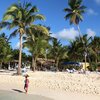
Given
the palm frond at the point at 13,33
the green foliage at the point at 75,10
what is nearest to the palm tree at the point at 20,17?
the palm frond at the point at 13,33

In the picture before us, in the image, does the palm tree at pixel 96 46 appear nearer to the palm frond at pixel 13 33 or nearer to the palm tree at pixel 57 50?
the palm tree at pixel 57 50

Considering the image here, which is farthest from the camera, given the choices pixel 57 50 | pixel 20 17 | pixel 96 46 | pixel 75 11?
pixel 96 46

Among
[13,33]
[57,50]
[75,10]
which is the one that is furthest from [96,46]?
[13,33]

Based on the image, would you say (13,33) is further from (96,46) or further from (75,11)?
(96,46)

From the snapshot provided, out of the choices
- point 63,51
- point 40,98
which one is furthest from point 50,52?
point 40,98

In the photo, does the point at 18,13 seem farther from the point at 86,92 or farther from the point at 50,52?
the point at 50,52

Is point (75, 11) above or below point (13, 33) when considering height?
above

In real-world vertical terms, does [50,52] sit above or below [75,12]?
below

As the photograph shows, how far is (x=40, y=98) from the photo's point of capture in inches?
691

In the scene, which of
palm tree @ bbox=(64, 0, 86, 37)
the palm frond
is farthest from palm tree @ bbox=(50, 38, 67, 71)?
the palm frond

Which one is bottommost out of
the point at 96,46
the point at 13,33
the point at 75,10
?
the point at 13,33

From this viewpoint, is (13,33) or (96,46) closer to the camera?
(13,33)

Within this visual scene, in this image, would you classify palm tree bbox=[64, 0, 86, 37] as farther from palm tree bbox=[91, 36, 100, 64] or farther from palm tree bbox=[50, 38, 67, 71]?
palm tree bbox=[91, 36, 100, 64]

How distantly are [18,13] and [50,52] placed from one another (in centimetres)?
2536
